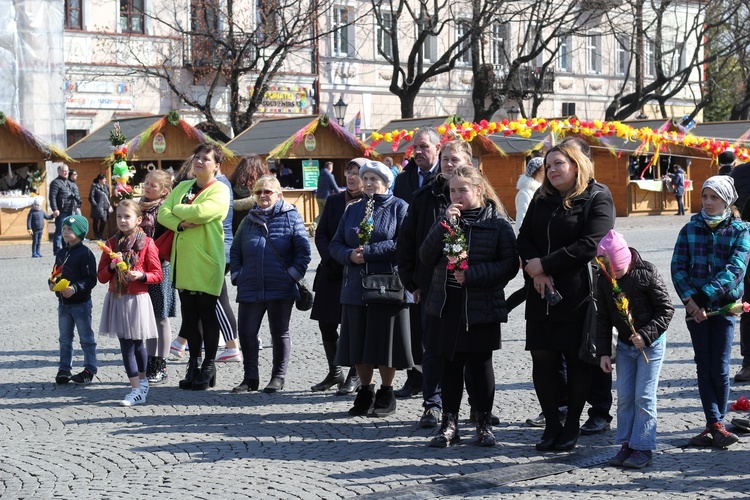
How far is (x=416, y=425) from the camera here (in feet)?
25.1

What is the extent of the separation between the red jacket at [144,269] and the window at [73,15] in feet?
97.5

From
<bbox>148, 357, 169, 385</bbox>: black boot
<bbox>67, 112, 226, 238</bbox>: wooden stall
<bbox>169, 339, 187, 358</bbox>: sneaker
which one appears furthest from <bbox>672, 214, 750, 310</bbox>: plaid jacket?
<bbox>67, 112, 226, 238</bbox>: wooden stall

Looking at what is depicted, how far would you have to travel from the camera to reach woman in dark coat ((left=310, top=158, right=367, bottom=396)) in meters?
8.70

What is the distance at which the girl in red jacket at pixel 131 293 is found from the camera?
8602mm

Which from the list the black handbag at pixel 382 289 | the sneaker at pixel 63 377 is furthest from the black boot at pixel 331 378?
the sneaker at pixel 63 377

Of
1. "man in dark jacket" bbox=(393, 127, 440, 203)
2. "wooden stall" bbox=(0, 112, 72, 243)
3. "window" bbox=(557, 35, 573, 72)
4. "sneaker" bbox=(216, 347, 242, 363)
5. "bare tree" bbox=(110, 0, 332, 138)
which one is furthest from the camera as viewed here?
"window" bbox=(557, 35, 573, 72)

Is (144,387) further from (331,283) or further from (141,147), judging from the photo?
(141,147)

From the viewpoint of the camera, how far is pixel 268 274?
8.88 metres

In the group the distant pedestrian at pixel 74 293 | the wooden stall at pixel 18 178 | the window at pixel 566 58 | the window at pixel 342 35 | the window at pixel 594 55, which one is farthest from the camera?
the window at pixel 594 55

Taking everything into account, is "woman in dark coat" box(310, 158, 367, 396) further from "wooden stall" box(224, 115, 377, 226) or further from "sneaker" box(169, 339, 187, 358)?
"wooden stall" box(224, 115, 377, 226)

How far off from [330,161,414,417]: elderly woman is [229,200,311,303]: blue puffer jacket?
81cm

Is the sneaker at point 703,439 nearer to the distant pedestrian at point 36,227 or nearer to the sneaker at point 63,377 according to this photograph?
the sneaker at point 63,377

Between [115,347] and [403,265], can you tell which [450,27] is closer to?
[115,347]

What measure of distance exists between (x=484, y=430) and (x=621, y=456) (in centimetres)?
84
